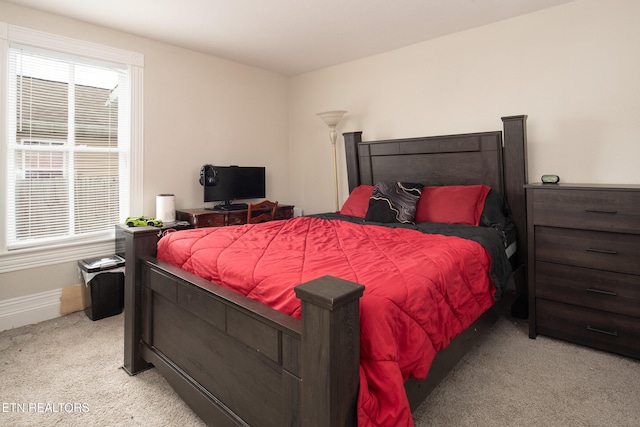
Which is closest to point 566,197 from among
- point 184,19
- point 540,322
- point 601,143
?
point 601,143

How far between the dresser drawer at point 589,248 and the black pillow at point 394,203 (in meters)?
0.94

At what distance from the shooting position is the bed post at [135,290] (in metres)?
2.06

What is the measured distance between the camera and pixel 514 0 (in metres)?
2.74

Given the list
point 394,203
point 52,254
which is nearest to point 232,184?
point 52,254

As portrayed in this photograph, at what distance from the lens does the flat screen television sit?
3.93 meters

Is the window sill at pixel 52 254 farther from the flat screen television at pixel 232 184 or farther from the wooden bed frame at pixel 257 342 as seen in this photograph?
the wooden bed frame at pixel 257 342

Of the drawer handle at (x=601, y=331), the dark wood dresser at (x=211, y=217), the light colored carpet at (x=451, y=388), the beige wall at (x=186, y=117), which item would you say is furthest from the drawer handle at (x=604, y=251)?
the beige wall at (x=186, y=117)

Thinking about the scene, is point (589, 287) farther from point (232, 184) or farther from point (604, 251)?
point (232, 184)

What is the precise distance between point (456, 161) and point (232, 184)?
2421 millimetres

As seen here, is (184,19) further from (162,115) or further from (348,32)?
(348,32)

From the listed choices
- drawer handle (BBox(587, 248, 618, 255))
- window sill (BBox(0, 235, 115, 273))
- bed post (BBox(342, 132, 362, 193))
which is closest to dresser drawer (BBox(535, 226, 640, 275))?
drawer handle (BBox(587, 248, 618, 255))

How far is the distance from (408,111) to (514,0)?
1.29 meters

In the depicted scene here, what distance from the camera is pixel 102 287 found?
296 cm

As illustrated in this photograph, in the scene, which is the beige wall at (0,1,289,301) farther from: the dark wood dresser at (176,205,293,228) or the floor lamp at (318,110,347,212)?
the floor lamp at (318,110,347,212)
